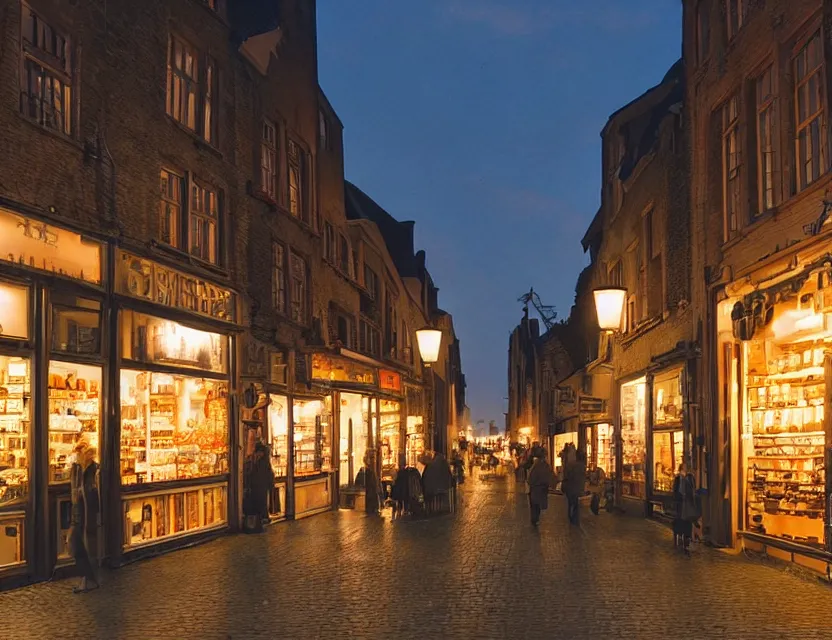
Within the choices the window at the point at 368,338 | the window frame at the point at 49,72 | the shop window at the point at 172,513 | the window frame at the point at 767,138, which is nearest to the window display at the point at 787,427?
the window frame at the point at 767,138

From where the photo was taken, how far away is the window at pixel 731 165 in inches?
715

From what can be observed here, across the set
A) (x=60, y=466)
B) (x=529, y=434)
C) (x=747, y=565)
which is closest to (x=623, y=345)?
(x=747, y=565)

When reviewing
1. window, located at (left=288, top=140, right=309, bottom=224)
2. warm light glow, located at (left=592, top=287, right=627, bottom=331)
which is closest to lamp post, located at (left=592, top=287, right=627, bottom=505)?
warm light glow, located at (left=592, top=287, right=627, bottom=331)

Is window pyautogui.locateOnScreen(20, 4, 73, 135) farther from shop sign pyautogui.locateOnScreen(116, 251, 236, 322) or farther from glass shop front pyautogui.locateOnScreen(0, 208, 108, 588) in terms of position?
shop sign pyautogui.locateOnScreen(116, 251, 236, 322)

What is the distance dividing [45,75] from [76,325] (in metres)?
3.42

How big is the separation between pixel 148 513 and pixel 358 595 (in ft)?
19.5

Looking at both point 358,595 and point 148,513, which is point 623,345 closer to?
point 148,513

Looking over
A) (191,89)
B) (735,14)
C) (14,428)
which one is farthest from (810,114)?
(14,428)

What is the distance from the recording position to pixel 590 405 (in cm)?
3033

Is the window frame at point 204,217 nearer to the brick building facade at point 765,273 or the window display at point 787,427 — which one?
the brick building facade at point 765,273

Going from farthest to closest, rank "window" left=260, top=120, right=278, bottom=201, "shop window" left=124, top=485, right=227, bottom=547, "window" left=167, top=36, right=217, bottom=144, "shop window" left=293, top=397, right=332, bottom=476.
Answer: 1. "shop window" left=293, top=397, right=332, bottom=476
2. "window" left=260, top=120, right=278, bottom=201
3. "window" left=167, top=36, right=217, bottom=144
4. "shop window" left=124, top=485, right=227, bottom=547

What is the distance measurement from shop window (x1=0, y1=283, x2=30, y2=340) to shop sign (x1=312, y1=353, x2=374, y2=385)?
12.1 meters

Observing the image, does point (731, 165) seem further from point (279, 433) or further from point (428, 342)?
point (279, 433)

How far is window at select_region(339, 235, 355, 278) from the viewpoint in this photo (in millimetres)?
32562
